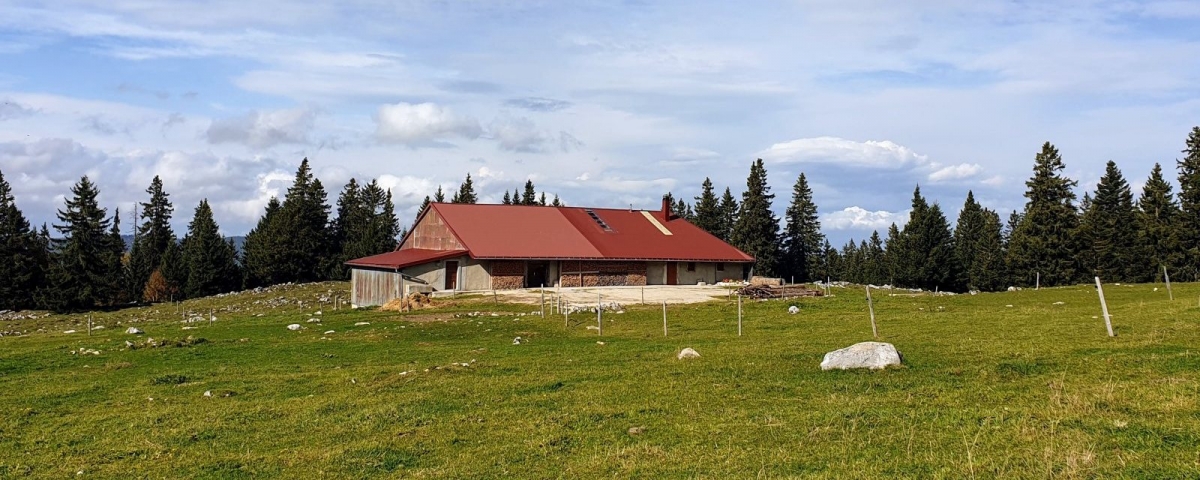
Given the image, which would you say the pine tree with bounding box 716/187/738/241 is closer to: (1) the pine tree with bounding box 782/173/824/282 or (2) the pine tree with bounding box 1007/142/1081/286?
(1) the pine tree with bounding box 782/173/824/282

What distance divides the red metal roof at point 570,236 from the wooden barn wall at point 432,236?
0.61 meters

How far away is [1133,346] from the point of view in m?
17.5

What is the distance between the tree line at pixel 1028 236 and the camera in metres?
72.2

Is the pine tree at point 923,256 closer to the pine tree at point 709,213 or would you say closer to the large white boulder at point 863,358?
the pine tree at point 709,213

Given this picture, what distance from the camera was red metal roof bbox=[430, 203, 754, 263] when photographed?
60.4 metres

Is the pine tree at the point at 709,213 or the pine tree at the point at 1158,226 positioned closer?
the pine tree at the point at 1158,226

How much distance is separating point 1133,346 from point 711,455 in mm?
A: 12636

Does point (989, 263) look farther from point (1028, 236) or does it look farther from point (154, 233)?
point (154, 233)

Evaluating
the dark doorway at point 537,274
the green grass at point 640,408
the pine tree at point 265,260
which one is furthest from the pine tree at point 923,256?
the pine tree at point 265,260

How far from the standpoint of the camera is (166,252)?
91562mm

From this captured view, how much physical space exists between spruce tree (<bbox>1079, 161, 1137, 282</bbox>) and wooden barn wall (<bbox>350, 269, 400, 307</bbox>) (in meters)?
63.3

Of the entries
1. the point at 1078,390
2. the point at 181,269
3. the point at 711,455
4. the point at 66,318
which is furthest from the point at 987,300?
the point at 181,269

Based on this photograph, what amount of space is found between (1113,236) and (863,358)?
260 ft

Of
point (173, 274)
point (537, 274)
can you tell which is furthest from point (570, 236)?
point (173, 274)
